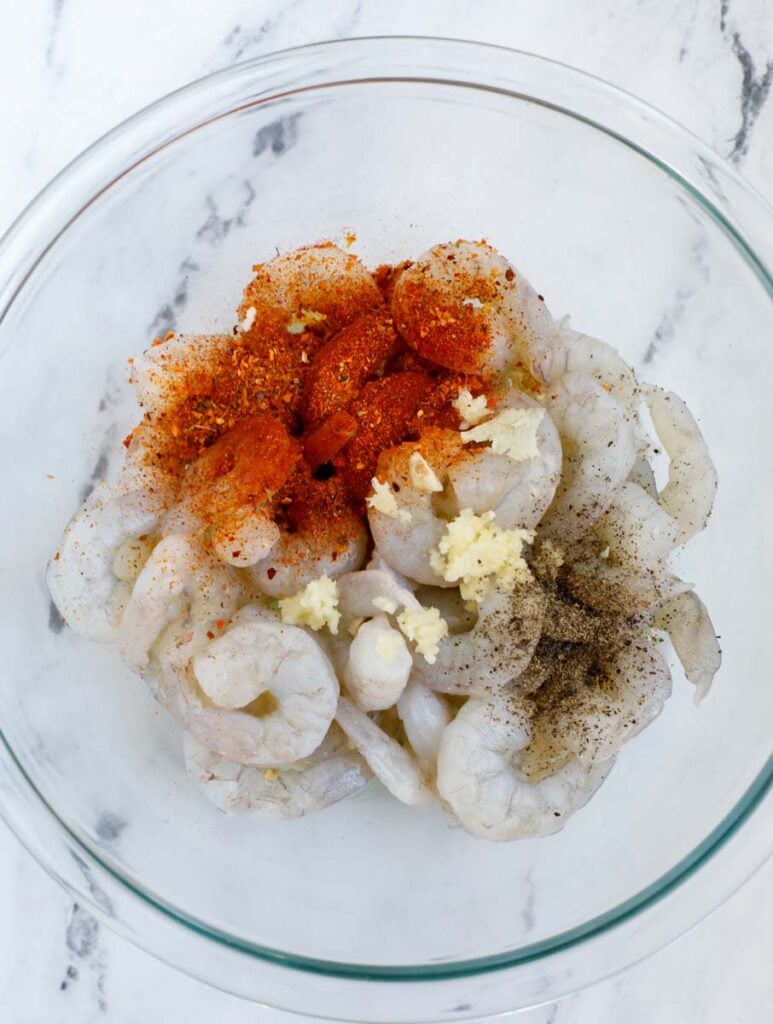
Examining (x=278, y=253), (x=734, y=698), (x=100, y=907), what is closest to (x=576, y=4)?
(x=278, y=253)

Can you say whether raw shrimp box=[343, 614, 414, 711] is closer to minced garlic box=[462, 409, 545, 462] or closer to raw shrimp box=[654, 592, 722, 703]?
minced garlic box=[462, 409, 545, 462]

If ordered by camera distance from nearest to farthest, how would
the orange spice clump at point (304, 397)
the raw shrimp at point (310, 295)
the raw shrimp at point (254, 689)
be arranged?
the raw shrimp at point (254, 689)
the orange spice clump at point (304, 397)
the raw shrimp at point (310, 295)

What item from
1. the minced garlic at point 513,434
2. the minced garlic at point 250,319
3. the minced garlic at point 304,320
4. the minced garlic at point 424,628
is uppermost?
the minced garlic at point 250,319

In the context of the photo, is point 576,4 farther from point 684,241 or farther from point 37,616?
point 37,616

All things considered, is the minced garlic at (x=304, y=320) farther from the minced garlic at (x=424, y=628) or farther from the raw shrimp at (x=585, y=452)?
the minced garlic at (x=424, y=628)

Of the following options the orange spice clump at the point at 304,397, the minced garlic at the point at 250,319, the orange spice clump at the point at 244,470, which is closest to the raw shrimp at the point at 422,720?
the orange spice clump at the point at 304,397

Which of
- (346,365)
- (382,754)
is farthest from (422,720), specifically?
(346,365)

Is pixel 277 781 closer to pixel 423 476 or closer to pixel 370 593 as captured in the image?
pixel 370 593
